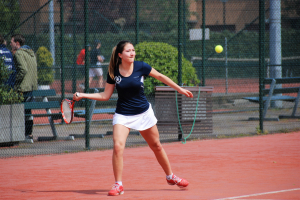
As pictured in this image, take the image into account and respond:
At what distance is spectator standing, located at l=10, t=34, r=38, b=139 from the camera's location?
848 cm

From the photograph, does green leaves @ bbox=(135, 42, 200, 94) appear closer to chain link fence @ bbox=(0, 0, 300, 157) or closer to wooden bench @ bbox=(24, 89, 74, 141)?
chain link fence @ bbox=(0, 0, 300, 157)

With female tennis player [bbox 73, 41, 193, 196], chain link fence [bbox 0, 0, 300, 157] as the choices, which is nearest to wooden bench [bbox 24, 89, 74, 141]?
chain link fence [bbox 0, 0, 300, 157]

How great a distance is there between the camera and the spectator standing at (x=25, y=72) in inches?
334

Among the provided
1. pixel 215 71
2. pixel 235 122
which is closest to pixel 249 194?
pixel 235 122

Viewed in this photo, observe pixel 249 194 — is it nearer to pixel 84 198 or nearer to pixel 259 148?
pixel 84 198

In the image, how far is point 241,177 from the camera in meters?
5.50

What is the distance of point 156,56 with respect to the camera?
9.23 meters

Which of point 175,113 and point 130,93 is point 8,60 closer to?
point 175,113

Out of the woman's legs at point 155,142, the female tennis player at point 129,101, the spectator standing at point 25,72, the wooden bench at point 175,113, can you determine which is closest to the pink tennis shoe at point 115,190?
the female tennis player at point 129,101

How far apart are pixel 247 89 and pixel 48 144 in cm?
983

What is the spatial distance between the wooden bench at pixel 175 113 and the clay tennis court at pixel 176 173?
314 millimetres

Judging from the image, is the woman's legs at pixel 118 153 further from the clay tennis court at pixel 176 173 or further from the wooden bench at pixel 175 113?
the wooden bench at pixel 175 113

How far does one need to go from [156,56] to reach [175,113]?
141 centimetres

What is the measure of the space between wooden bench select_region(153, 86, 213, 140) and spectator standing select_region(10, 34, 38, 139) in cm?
240
